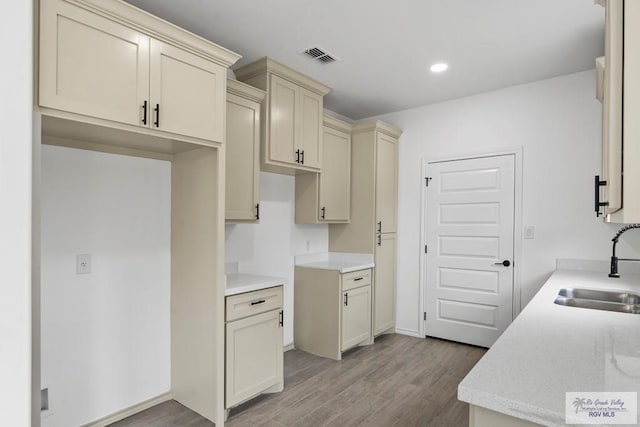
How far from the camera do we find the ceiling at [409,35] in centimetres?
224

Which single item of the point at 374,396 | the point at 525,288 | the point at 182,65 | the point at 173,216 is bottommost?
the point at 374,396

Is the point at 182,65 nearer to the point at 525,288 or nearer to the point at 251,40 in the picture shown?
the point at 251,40

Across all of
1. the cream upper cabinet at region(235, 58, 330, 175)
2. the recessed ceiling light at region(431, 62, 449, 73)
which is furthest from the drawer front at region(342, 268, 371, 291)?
the recessed ceiling light at region(431, 62, 449, 73)

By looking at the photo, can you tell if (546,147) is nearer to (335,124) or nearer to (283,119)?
(335,124)

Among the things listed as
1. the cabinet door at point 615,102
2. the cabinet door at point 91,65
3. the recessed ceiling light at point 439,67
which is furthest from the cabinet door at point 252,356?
the recessed ceiling light at point 439,67

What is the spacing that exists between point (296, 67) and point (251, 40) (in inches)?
21.4

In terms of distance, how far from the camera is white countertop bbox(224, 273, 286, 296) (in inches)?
94.6

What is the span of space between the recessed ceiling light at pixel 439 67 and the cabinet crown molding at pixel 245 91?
1.49m

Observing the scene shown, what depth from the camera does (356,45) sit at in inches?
107

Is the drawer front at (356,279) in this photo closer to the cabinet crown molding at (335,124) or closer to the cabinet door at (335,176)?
the cabinet door at (335,176)

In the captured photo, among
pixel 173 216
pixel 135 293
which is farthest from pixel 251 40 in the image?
pixel 135 293

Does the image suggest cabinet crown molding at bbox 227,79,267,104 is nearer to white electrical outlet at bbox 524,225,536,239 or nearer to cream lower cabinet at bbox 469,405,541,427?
cream lower cabinet at bbox 469,405,541,427

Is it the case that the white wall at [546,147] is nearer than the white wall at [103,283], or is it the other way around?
the white wall at [103,283]

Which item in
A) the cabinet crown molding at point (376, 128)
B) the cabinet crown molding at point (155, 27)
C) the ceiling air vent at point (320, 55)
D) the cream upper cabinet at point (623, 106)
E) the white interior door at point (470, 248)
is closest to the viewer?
the cream upper cabinet at point (623, 106)
